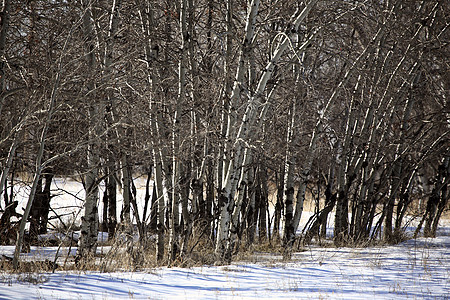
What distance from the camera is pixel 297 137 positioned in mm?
9492

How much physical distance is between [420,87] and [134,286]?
7.67 metres

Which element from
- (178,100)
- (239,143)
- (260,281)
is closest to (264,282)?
(260,281)

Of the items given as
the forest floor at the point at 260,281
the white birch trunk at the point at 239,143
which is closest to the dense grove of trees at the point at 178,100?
the white birch trunk at the point at 239,143

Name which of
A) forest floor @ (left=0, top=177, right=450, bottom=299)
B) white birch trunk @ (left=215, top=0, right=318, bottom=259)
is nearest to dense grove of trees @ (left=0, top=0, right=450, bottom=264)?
white birch trunk @ (left=215, top=0, right=318, bottom=259)

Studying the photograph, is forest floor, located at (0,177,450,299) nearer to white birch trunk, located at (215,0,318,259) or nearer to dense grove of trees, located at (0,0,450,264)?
white birch trunk, located at (215,0,318,259)

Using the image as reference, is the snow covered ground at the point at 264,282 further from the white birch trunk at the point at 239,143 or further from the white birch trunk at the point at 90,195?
the white birch trunk at the point at 90,195

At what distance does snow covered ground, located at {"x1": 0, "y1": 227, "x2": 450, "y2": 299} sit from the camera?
16.7 ft

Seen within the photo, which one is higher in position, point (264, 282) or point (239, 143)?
point (239, 143)

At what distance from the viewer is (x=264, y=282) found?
5.95m

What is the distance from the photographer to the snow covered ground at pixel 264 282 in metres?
5.10

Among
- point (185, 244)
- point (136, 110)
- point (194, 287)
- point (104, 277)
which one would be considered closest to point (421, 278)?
point (194, 287)

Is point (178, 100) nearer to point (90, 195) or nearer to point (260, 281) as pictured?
point (90, 195)

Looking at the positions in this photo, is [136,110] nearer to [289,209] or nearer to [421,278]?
[289,209]

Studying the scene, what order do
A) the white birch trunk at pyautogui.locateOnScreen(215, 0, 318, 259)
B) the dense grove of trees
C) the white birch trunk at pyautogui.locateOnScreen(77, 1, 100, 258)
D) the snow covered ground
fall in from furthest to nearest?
the white birch trunk at pyautogui.locateOnScreen(77, 1, 100, 258)
the white birch trunk at pyautogui.locateOnScreen(215, 0, 318, 259)
the dense grove of trees
the snow covered ground
